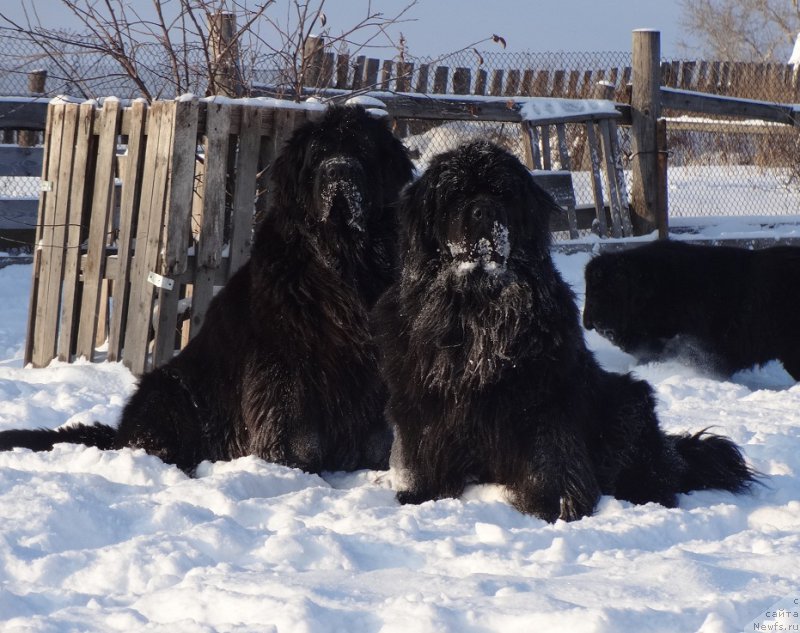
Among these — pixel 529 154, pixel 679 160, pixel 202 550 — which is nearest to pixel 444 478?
pixel 202 550

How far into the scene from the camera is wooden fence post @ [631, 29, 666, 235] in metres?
10.9

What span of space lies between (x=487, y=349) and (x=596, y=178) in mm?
7323

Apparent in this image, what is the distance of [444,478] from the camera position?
383 cm

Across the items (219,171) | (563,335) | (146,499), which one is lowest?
(146,499)

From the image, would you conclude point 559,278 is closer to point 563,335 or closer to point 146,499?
point 563,335

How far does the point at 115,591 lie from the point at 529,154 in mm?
8511

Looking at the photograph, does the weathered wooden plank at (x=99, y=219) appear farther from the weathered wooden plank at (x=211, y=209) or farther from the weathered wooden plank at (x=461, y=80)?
the weathered wooden plank at (x=461, y=80)

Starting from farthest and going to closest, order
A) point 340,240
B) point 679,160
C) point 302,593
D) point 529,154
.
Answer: point 679,160, point 529,154, point 340,240, point 302,593

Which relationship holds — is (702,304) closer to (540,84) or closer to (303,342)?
(303,342)

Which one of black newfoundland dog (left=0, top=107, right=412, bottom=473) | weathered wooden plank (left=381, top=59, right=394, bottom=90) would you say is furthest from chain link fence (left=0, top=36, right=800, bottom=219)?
black newfoundland dog (left=0, top=107, right=412, bottom=473)

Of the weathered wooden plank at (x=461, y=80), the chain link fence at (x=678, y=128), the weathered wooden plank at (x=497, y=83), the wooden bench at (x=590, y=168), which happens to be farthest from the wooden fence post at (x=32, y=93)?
the weathered wooden plank at (x=497, y=83)

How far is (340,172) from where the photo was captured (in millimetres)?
4145

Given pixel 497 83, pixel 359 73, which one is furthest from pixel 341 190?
pixel 497 83

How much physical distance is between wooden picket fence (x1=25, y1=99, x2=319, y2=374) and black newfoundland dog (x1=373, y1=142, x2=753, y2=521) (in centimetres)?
258
